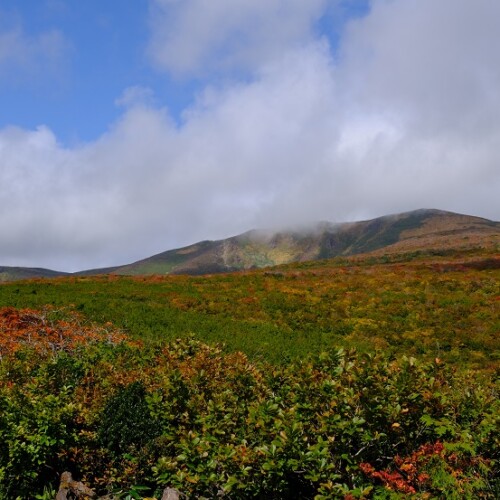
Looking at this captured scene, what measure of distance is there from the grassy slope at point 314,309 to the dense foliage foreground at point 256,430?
29.9 feet

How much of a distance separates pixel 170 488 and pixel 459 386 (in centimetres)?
515

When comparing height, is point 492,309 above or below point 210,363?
below

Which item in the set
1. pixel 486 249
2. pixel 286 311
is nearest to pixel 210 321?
pixel 286 311

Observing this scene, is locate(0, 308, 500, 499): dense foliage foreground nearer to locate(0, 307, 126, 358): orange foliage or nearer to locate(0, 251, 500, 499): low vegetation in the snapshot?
locate(0, 251, 500, 499): low vegetation

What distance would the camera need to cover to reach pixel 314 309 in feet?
104

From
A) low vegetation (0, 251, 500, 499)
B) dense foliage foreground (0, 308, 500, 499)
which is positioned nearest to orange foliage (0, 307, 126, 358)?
low vegetation (0, 251, 500, 499)

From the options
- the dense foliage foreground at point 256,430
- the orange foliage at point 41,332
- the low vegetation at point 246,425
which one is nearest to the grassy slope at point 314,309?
the orange foliage at point 41,332

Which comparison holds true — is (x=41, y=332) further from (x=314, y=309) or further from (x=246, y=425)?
(x=314, y=309)

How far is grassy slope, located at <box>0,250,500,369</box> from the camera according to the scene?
2328 cm

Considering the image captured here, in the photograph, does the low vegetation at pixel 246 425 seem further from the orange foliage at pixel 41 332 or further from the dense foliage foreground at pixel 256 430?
the orange foliage at pixel 41 332

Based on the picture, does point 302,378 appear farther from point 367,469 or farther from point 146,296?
point 146,296

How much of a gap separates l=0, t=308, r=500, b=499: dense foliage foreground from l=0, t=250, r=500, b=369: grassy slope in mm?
9122

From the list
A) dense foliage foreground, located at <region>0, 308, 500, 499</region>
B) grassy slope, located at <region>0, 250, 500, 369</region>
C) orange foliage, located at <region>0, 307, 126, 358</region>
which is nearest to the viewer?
dense foliage foreground, located at <region>0, 308, 500, 499</region>

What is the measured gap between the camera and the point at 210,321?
26453 millimetres
